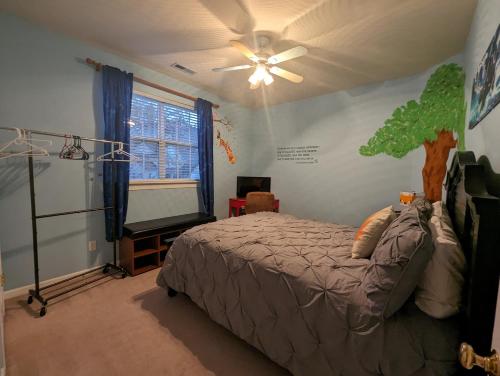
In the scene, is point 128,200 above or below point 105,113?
below

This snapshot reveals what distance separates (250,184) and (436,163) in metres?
2.81

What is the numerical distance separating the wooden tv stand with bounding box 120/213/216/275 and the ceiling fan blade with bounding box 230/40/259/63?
2.19m

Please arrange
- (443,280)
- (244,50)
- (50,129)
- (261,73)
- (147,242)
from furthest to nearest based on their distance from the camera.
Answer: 1. (147,242)
2. (261,73)
3. (50,129)
4. (244,50)
5. (443,280)

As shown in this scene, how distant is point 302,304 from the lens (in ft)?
4.22

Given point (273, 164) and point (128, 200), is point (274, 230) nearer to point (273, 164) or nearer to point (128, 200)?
point (128, 200)

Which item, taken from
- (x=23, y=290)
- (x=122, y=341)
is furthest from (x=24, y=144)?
(x=122, y=341)

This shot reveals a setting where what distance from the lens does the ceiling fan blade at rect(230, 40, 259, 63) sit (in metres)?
1.97

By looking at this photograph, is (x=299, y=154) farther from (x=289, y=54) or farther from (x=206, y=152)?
(x=289, y=54)

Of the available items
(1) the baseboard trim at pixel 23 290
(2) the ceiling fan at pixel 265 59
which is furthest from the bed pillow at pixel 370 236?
(1) the baseboard trim at pixel 23 290

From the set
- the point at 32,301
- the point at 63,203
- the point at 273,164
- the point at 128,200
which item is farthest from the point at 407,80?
the point at 32,301

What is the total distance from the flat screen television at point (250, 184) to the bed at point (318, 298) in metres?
2.16

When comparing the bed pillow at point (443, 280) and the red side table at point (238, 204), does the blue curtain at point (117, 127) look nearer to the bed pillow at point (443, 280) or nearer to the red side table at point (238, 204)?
the red side table at point (238, 204)

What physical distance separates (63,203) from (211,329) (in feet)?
6.65

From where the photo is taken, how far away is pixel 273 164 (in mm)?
4535
